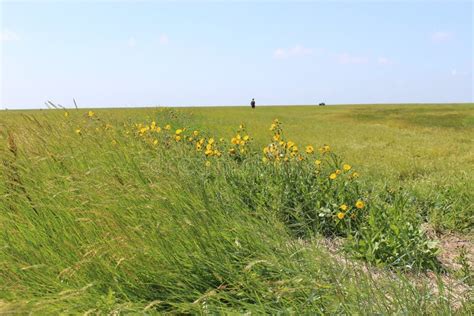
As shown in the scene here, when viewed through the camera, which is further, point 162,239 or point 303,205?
point 303,205

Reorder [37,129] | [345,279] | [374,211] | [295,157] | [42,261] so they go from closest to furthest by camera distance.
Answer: [345,279], [42,261], [374,211], [37,129], [295,157]

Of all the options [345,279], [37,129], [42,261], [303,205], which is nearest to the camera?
[345,279]

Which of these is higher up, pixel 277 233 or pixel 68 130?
pixel 68 130

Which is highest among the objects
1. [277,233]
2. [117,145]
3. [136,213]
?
[117,145]

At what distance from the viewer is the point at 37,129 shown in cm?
417

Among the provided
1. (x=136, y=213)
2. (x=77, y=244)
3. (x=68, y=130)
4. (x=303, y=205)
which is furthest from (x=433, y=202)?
(x=68, y=130)

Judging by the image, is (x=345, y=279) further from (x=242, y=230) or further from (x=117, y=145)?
(x=117, y=145)

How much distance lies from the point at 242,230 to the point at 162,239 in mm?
509

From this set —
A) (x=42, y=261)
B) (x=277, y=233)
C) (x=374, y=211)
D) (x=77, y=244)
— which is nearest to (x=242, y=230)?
(x=277, y=233)

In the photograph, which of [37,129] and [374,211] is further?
[37,129]

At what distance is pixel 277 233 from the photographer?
2.74m

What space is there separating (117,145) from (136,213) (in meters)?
1.65

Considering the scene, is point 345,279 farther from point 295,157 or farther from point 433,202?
point 433,202

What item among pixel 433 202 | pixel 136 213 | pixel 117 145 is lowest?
pixel 433 202
